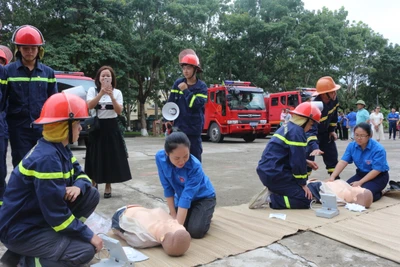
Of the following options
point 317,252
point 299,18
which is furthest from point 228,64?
point 317,252

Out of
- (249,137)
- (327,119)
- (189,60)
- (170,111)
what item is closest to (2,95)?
(170,111)

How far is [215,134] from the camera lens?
578 inches

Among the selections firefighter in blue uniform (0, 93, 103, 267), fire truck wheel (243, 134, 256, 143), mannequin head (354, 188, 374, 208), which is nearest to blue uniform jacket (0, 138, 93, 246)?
firefighter in blue uniform (0, 93, 103, 267)

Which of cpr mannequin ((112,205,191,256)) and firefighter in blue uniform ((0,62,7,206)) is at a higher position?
firefighter in blue uniform ((0,62,7,206))

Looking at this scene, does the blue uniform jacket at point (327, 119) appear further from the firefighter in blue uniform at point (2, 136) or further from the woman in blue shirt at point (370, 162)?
the firefighter in blue uniform at point (2, 136)

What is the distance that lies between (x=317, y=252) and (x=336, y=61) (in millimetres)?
23570

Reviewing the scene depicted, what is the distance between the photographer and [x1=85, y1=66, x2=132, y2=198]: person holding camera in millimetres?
4312

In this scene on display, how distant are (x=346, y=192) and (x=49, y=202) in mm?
3341

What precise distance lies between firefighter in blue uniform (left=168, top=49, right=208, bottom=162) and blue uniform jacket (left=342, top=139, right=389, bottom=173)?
2007 millimetres

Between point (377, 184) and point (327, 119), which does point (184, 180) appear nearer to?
point (377, 184)

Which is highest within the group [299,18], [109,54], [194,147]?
[299,18]

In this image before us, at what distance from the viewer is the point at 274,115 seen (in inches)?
695

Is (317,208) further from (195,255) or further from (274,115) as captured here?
(274,115)

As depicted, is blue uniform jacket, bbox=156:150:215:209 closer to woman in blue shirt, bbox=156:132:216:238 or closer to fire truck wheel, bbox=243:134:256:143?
woman in blue shirt, bbox=156:132:216:238
